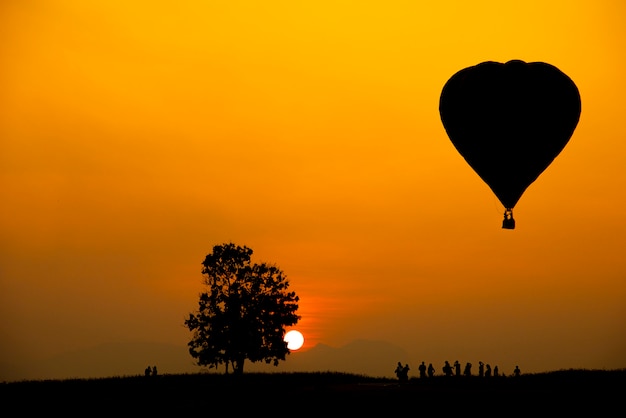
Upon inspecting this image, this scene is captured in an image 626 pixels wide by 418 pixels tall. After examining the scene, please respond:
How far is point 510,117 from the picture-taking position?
184 ft

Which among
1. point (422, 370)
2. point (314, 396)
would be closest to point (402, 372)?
point (422, 370)

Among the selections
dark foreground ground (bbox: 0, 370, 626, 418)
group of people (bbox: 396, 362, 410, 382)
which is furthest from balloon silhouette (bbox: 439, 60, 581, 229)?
group of people (bbox: 396, 362, 410, 382)

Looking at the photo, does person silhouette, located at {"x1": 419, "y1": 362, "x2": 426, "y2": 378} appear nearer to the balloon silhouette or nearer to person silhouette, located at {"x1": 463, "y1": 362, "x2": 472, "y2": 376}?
person silhouette, located at {"x1": 463, "y1": 362, "x2": 472, "y2": 376}

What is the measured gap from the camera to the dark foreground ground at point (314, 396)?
48.0m

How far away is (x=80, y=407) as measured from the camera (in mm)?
55375

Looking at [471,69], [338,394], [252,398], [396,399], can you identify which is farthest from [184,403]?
[471,69]

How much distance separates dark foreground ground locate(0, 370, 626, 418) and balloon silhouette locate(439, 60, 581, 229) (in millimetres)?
10877

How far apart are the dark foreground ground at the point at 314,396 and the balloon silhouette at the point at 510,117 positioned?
10.9 metres

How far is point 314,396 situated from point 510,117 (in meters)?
18.4

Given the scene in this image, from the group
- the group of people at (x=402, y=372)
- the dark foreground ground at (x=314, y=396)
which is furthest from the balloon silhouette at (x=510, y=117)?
the group of people at (x=402, y=372)

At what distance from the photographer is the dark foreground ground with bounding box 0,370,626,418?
48.0 metres

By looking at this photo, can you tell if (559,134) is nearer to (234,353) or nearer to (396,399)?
(396,399)

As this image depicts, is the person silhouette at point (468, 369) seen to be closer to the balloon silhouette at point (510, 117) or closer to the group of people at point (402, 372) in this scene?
the group of people at point (402, 372)

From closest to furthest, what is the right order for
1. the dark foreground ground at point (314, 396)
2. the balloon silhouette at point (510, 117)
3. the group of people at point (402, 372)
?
the dark foreground ground at point (314, 396) < the balloon silhouette at point (510, 117) < the group of people at point (402, 372)
